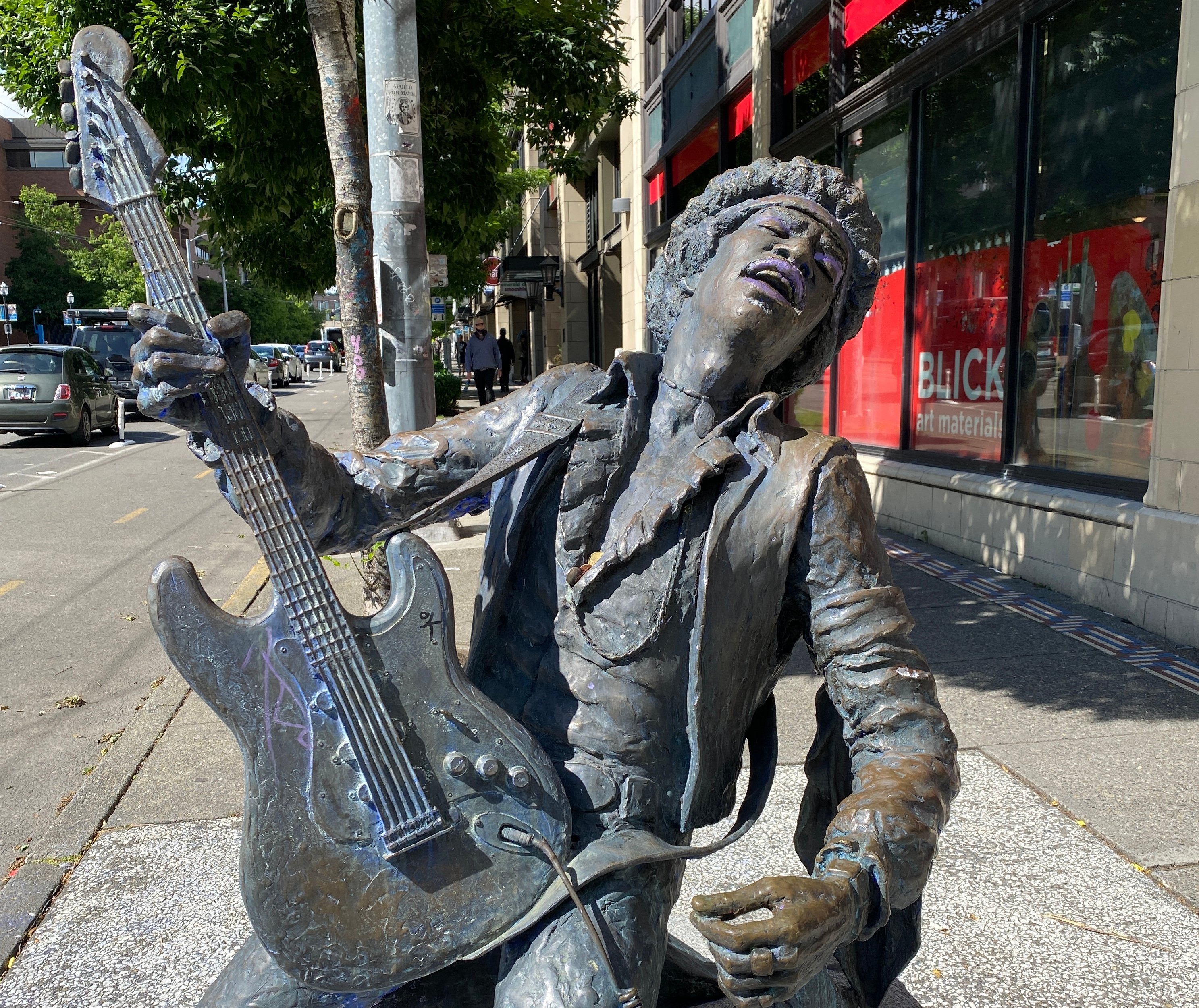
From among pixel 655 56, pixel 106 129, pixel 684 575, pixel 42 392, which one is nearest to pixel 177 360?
pixel 106 129

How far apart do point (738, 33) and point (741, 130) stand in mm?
1073

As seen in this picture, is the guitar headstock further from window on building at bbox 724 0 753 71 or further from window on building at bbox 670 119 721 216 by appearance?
window on building at bbox 670 119 721 216

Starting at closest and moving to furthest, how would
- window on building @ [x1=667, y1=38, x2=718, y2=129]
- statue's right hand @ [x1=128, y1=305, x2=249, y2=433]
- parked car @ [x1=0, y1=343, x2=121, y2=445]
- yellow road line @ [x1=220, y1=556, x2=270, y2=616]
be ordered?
statue's right hand @ [x1=128, y1=305, x2=249, y2=433] → yellow road line @ [x1=220, y1=556, x2=270, y2=616] → window on building @ [x1=667, y1=38, x2=718, y2=129] → parked car @ [x1=0, y1=343, x2=121, y2=445]

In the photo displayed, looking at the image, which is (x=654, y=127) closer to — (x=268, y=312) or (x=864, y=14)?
(x=864, y=14)

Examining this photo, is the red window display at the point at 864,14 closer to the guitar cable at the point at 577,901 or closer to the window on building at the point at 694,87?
the window on building at the point at 694,87

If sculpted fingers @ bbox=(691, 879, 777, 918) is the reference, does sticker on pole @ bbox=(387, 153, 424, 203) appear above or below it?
above

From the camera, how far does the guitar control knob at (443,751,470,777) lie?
56.1 inches

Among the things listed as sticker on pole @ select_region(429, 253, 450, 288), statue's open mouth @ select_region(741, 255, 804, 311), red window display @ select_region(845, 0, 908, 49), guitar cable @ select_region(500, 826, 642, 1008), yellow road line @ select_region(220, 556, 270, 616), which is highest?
red window display @ select_region(845, 0, 908, 49)

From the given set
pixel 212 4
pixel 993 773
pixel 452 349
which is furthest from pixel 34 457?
pixel 452 349

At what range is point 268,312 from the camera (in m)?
66.7

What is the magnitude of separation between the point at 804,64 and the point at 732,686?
10.1m

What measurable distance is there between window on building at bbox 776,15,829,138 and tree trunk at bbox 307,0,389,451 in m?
5.24

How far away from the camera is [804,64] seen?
33.8ft

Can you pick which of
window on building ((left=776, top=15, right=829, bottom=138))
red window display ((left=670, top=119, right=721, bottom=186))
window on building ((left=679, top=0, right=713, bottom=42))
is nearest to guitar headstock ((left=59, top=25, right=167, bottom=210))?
window on building ((left=776, top=15, right=829, bottom=138))
